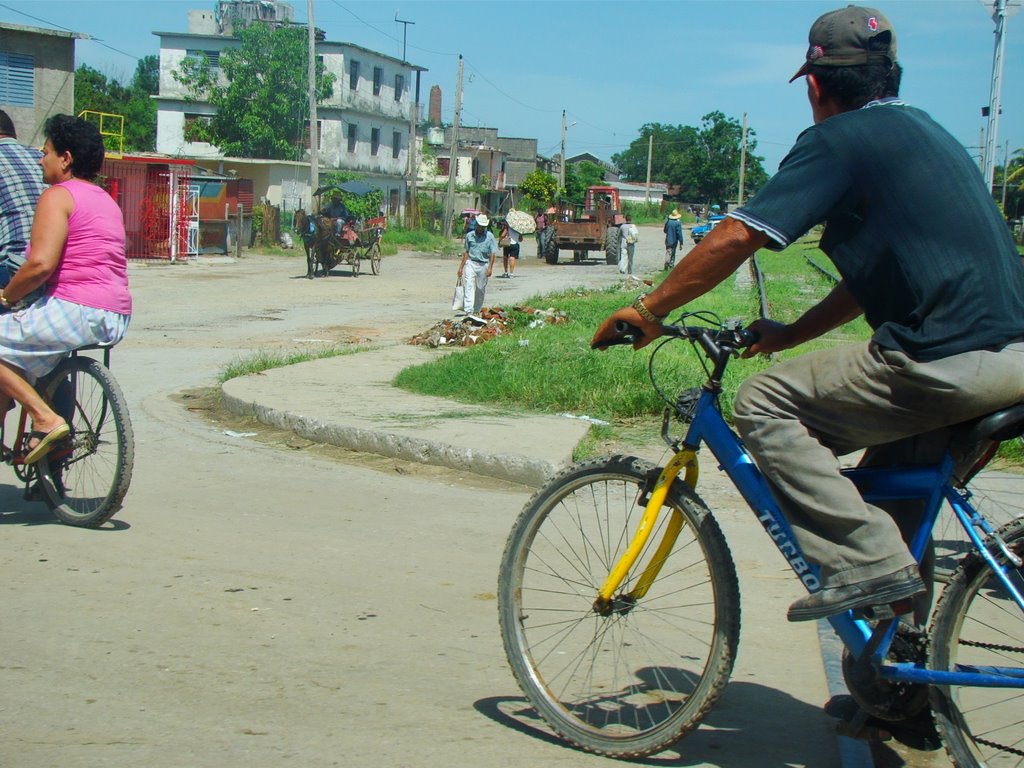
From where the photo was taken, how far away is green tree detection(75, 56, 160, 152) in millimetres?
69312

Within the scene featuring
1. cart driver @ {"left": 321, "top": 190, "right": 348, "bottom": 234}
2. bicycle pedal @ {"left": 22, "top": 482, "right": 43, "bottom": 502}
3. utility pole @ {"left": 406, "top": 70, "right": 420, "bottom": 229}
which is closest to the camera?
bicycle pedal @ {"left": 22, "top": 482, "right": 43, "bottom": 502}

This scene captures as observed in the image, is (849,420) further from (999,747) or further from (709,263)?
(999,747)

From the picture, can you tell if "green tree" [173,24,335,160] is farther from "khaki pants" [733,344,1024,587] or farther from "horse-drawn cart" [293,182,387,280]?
"khaki pants" [733,344,1024,587]

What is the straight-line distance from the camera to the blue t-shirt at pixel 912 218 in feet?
8.63

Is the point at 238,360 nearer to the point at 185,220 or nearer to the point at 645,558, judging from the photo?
the point at 645,558

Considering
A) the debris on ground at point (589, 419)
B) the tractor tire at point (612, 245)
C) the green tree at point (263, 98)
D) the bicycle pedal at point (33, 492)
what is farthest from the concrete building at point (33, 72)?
the bicycle pedal at point (33, 492)

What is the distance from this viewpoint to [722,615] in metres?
2.96

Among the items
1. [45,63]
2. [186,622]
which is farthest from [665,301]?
[45,63]

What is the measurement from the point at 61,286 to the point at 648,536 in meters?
3.39

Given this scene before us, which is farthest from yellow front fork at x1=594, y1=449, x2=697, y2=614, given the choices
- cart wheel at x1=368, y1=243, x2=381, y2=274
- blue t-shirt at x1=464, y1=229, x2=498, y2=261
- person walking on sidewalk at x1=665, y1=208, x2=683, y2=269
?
person walking on sidewalk at x1=665, y1=208, x2=683, y2=269

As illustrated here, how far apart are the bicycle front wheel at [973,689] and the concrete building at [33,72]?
111ft

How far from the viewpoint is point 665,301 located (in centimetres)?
290

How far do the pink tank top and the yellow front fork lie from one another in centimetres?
309

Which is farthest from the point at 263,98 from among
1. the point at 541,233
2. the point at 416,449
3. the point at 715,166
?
the point at 715,166
